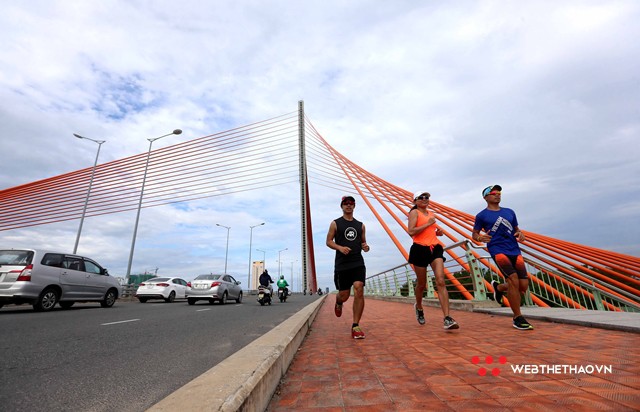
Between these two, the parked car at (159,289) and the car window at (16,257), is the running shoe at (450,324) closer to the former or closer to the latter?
the car window at (16,257)

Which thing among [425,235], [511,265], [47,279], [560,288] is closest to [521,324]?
[511,265]

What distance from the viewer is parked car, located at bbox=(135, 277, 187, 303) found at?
15258 mm

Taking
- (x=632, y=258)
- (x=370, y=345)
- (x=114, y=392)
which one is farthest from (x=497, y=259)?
(x=632, y=258)

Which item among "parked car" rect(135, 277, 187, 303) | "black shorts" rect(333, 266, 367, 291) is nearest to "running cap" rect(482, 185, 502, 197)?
"black shorts" rect(333, 266, 367, 291)

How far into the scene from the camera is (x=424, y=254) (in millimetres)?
4574

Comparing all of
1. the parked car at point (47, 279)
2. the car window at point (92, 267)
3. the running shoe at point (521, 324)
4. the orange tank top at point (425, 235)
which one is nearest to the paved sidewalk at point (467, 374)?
the running shoe at point (521, 324)

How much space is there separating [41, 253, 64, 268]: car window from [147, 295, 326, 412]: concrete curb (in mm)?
8618

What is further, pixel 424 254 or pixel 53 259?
pixel 53 259

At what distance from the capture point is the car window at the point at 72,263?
9180 mm

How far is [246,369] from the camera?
195 centimetres

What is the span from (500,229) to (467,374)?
2.58 meters

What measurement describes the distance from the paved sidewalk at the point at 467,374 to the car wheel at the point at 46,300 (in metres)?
8.02

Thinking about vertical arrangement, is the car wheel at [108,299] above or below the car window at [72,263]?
below

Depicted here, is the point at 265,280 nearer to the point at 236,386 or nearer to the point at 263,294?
the point at 263,294
